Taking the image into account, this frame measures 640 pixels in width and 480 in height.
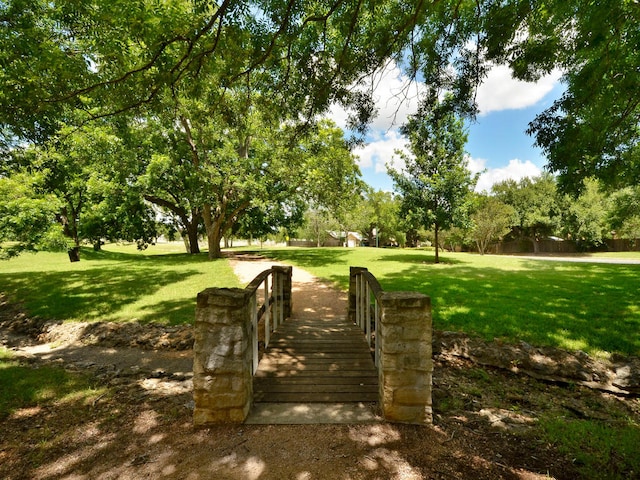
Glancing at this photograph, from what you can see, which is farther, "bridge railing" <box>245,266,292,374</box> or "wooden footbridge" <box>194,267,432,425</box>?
"bridge railing" <box>245,266,292,374</box>

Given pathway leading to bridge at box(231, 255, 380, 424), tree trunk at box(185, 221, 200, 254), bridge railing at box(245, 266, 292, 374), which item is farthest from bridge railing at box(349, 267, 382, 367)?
tree trunk at box(185, 221, 200, 254)

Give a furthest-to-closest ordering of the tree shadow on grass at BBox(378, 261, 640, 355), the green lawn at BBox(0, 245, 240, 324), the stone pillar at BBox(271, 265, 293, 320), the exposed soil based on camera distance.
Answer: the green lawn at BBox(0, 245, 240, 324) < the stone pillar at BBox(271, 265, 293, 320) < the tree shadow on grass at BBox(378, 261, 640, 355) < the exposed soil

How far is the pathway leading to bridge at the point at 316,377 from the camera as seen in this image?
3.70 metres

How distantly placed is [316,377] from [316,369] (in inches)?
7.5

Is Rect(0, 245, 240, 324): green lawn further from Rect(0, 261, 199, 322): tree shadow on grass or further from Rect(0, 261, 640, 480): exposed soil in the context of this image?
Rect(0, 261, 640, 480): exposed soil

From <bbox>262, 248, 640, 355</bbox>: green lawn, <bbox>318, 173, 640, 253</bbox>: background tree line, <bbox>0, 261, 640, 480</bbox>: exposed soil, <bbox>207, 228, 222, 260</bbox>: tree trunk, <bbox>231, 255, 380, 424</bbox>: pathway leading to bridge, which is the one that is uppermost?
<bbox>318, 173, 640, 253</bbox>: background tree line

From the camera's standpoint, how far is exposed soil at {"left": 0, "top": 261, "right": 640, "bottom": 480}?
2.84 m

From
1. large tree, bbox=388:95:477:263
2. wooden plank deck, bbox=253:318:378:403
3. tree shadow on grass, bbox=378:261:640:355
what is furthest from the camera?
large tree, bbox=388:95:477:263

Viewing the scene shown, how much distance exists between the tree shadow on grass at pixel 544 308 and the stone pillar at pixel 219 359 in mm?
4766

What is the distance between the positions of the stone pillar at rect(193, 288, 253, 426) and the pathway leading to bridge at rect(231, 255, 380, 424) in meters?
0.36

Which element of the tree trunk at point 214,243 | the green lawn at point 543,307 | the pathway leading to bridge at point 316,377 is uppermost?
the tree trunk at point 214,243

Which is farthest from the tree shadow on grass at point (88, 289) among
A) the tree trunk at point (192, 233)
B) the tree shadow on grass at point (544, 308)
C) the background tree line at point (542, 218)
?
the background tree line at point (542, 218)

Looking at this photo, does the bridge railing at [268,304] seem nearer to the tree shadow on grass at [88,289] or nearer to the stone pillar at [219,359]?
the stone pillar at [219,359]

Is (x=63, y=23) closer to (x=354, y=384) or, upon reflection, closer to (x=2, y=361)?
(x=2, y=361)
